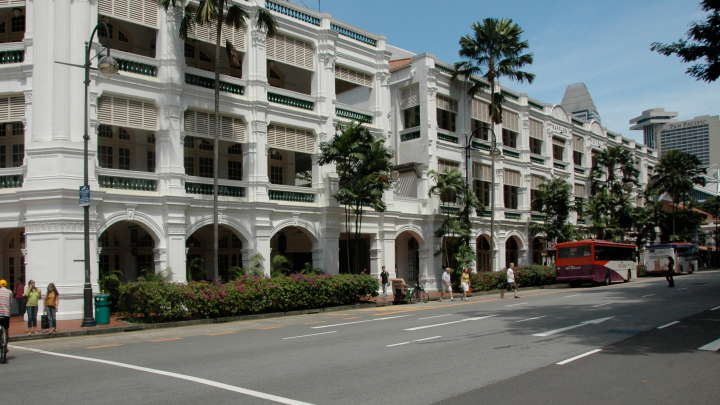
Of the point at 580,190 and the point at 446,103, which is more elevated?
the point at 446,103

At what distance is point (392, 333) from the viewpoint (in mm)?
16281

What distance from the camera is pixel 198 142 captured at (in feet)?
95.9

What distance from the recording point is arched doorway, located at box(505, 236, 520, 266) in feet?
152

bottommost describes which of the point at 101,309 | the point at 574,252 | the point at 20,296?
the point at 101,309

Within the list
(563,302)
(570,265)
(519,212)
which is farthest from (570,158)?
(563,302)

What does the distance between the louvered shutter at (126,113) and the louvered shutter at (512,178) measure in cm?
2796

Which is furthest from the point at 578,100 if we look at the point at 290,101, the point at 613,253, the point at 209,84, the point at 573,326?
the point at 573,326

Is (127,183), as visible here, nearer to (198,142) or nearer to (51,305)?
(51,305)

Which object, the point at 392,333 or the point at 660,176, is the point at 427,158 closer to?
the point at 392,333

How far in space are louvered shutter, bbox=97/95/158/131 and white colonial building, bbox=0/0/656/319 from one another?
0.16 feet

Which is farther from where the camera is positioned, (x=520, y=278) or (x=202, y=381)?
(x=520, y=278)

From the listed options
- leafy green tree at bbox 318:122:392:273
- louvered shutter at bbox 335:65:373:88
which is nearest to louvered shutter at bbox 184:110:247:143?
leafy green tree at bbox 318:122:392:273

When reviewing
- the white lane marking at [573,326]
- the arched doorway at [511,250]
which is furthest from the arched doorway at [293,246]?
the white lane marking at [573,326]

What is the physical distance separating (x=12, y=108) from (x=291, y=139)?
38.7 ft
